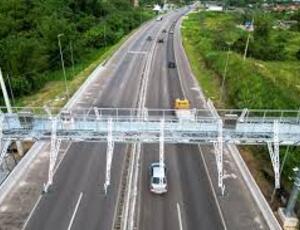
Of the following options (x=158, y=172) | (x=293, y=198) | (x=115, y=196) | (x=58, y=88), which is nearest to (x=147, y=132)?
(x=158, y=172)

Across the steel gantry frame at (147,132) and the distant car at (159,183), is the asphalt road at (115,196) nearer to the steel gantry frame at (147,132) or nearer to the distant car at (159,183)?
the distant car at (159,183)

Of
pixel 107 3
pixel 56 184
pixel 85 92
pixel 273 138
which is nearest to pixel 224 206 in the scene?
pixel 273 138

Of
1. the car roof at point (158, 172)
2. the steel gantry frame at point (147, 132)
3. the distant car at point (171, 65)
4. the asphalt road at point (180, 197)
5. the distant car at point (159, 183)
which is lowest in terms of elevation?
the distant car at point (171, 65)

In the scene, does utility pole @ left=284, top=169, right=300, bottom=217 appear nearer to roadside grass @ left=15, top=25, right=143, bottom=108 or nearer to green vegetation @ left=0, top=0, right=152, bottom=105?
roadside grass @ left=15, top=25, right=143, bottom=108

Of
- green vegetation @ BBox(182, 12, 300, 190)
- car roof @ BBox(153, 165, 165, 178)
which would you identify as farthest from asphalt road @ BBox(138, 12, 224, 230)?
green vegetation @ BBox(182, 12, 300, 190)

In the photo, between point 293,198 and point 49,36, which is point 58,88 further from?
point 293,198

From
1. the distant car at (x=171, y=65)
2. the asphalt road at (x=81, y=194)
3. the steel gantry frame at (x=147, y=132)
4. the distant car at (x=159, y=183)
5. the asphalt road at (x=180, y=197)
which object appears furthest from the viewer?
the distant car at (x=171, y=65)

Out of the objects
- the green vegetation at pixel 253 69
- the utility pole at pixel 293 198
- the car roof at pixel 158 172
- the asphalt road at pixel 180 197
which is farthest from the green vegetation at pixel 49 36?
the utility pole at pixel 293 198
